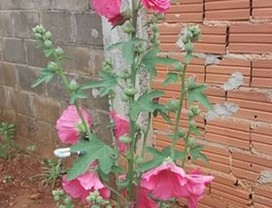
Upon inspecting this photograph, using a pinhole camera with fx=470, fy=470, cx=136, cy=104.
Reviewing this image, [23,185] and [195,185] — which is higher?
[195,185]

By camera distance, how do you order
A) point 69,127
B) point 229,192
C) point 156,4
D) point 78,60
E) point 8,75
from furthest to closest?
point 8,75, point 78,60, point 229,192, point 69,127, point 156,4

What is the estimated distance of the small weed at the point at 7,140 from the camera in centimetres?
369

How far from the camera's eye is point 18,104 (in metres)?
3.62

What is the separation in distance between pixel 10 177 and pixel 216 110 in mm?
1877

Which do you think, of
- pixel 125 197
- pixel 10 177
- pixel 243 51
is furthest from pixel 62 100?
pixel 125 197

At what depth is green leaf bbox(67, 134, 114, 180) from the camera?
1191 millimetres

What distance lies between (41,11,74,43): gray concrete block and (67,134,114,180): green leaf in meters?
1.73

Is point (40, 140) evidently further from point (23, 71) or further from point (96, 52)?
point (96, 52)

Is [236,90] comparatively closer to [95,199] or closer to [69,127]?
[69,127]

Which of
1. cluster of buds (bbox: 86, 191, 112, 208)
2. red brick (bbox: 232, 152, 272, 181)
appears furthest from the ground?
cluster of buds (bbox: 86, 191, 112, 208)

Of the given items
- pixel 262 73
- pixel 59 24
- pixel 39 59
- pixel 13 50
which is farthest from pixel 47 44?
pixel 13 50

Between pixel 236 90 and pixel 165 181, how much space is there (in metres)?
0.98

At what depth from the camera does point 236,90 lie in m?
2.02

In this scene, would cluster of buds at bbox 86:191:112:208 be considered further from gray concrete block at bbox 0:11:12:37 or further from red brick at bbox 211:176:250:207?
gray concrete block at bbox 0:11:12:37
